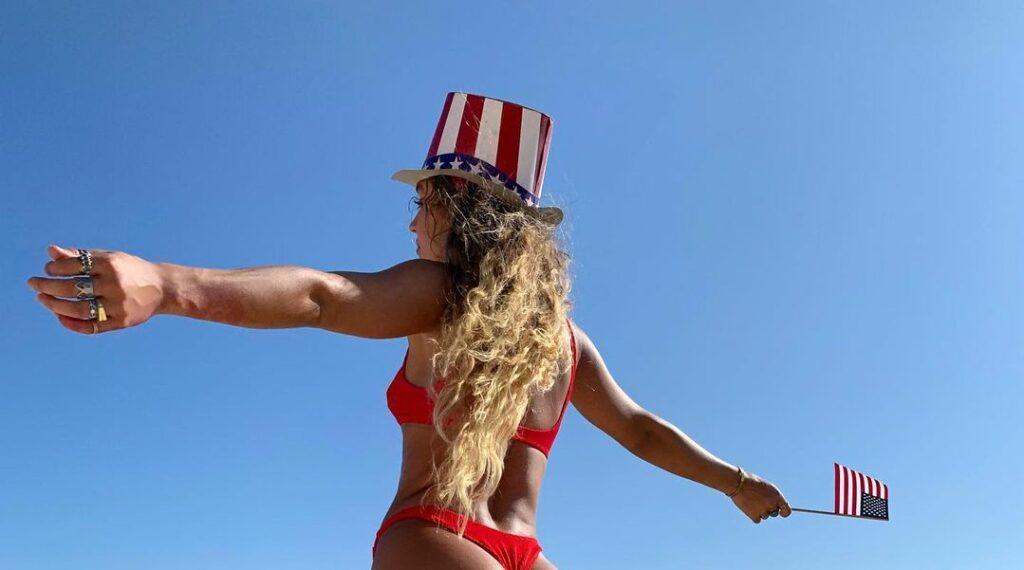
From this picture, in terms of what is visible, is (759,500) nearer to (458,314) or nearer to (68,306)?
(458,314)

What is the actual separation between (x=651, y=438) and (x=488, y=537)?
5.05ft

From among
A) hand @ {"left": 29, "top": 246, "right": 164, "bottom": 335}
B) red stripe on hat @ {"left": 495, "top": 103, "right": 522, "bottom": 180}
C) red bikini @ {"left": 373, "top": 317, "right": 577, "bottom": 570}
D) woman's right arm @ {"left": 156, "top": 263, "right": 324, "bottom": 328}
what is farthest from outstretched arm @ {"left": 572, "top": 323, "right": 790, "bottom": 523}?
hand @ {"left": 29, "top": 246, "right": 164, "bottom": 335}

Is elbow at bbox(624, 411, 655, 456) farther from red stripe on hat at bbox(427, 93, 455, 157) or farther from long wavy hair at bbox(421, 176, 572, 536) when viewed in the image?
red stripe on hat at bbox(427, 93, 455, 157)

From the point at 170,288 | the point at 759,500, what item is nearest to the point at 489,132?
the point at 170,288

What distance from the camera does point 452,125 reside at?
160 inches

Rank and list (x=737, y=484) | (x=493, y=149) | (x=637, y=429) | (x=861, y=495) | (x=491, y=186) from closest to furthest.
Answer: (x=491, y=186), (x=493, y=149), (x=637, y=429), (x=737, y=484), (x=861, y=495)

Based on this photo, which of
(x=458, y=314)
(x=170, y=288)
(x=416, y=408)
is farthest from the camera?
(x=416, y=408)

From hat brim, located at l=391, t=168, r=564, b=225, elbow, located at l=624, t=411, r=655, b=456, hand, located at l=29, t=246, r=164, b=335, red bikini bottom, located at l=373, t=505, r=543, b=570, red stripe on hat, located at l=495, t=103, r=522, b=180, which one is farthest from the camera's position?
elbow, located at l=624, t=411, r=655, b=456

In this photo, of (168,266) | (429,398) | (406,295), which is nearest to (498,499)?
(429,398)

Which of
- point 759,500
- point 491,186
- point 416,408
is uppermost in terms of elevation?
point 491,186

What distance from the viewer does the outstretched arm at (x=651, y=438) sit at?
4383 mm

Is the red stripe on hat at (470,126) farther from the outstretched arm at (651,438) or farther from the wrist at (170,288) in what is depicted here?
the wrist at (170,288)

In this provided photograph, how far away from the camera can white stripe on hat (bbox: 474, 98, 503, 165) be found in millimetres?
3920

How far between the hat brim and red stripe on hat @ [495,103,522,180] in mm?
101
